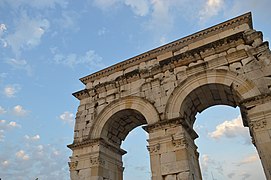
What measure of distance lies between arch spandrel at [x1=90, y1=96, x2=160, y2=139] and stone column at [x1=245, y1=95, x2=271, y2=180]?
3.36 m

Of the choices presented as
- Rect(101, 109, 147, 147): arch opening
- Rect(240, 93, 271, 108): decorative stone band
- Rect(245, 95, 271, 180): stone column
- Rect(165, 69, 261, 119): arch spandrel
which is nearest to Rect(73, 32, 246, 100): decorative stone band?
Rect(165, 69, 261, 119): arch spandrel

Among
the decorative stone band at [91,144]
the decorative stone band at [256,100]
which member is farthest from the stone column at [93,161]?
the decorative stone band at [256,100]

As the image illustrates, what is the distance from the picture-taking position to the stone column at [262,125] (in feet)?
22.9

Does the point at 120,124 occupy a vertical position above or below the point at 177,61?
below

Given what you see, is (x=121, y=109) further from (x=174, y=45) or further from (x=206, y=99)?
(x=174, y=45)

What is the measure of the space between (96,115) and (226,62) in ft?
18.7

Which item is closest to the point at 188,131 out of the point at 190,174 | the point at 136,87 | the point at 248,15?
the point at 190,174

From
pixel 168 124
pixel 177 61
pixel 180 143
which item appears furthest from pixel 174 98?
pixel 180 143

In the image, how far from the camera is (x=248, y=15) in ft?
32.3

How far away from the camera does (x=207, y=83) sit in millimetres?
9055

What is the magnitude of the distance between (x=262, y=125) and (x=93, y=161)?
6.07m

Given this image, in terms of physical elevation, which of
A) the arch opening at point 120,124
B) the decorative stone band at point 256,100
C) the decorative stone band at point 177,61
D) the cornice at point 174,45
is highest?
the cornice at point 174,45

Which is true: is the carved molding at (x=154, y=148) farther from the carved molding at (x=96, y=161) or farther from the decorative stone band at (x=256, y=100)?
the decorative stone band at (x=256, y=100)

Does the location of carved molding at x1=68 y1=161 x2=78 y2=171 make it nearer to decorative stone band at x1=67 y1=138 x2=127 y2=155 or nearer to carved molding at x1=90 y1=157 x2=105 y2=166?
decorative stone band at x1=67 y1=138 x2=127 y2=155
